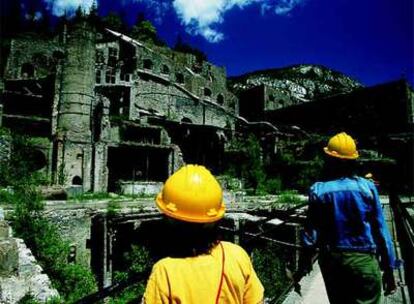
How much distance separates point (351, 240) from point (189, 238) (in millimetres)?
1585

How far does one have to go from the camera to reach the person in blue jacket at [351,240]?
110 inches

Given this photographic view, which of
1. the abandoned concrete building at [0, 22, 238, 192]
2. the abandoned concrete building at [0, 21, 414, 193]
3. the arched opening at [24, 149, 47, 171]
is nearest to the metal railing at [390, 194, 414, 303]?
the abandoned concrete building at [0, 21, 414, 193]

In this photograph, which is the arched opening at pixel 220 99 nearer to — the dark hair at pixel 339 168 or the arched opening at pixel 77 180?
the arched opening at pixel 77 180

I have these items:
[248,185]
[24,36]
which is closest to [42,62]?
[24,36]

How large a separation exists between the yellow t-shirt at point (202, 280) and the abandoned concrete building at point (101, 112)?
23940 mm

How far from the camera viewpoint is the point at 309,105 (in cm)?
3762

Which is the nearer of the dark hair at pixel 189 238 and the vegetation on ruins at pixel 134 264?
the dark hair at pixel 189 238

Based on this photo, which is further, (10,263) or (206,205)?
(10,263)

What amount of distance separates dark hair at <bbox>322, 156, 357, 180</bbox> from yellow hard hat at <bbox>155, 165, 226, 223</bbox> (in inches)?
61.9

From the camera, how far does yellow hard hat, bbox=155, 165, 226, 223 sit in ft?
6.05

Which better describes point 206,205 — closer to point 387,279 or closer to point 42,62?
point 387,279

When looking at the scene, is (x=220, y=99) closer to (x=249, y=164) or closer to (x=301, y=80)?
(x=249, y=164)

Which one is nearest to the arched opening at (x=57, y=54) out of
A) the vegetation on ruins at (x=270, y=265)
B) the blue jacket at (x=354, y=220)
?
the vegetation on ruins at (x=270, y=265)

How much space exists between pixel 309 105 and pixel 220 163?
1181 cm
